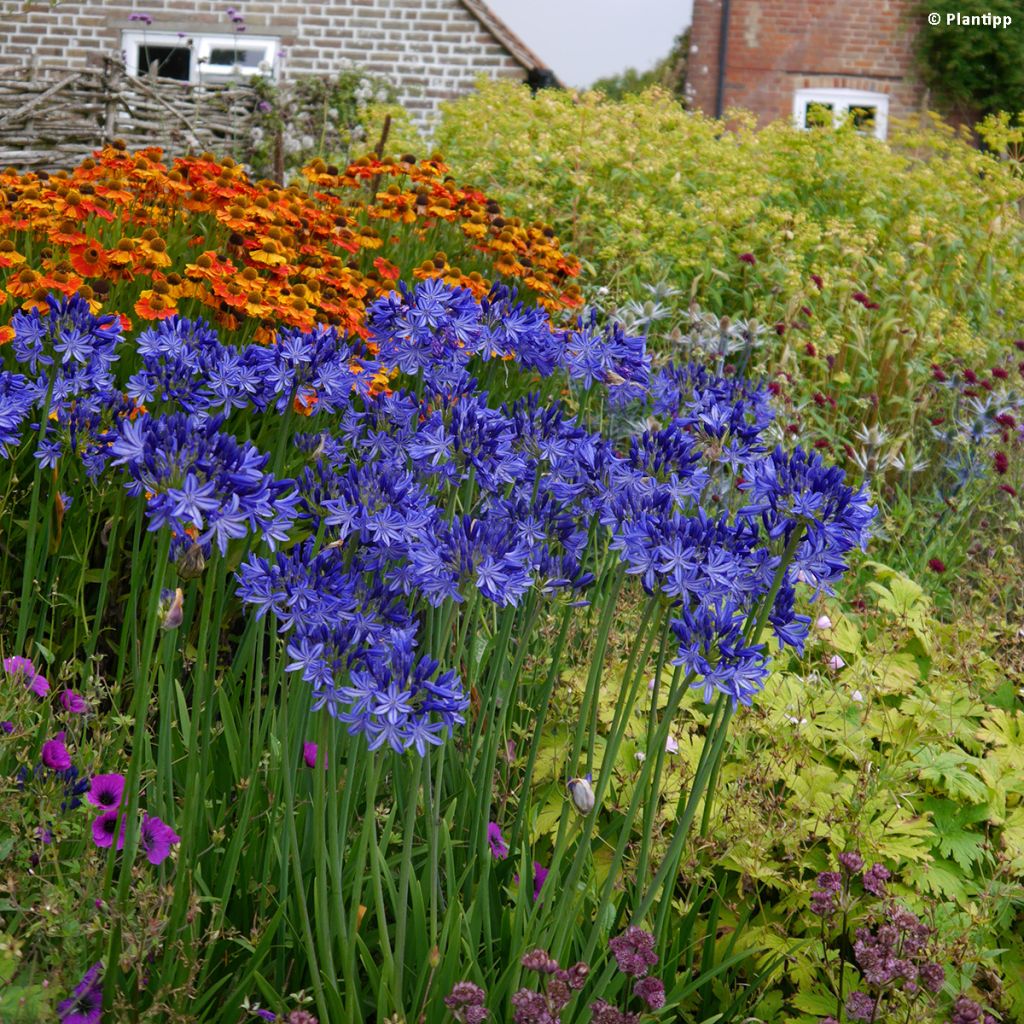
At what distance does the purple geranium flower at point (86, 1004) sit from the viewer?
5.28ft

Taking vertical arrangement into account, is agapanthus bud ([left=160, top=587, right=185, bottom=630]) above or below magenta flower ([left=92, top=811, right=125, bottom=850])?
above

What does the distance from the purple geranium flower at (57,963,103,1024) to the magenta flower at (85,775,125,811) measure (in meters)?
0.36

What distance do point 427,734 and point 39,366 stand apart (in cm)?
195

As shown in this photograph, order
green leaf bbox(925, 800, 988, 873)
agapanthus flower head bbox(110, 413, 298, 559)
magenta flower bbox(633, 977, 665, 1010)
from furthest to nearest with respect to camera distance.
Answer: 1. green leaf bbox(925, 800, 988, 873)
2. magenta flower bbox(633, 977, 665, 1010)
3. agapanthus flower head bbox(110, 413, 298, 559)

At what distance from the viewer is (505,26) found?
13594mm

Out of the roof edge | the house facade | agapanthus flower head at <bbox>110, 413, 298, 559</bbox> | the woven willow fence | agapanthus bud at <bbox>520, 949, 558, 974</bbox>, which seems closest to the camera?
agapanthus flower head at <bbox>110, 413, 298, 559</bbox>

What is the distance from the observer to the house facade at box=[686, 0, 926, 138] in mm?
17062

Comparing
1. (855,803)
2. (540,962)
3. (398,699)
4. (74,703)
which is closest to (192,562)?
(398,699)

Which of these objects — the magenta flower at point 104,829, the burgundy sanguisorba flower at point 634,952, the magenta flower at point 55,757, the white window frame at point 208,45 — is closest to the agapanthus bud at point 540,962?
the burgundy sanguisorba flower at point 634,952

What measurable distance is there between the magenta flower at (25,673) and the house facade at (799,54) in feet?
54.5

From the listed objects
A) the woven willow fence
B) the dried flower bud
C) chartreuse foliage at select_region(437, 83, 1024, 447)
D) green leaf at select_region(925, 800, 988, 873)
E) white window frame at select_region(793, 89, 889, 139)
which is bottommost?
green leaf at select_region(925, 800, 988, 873)

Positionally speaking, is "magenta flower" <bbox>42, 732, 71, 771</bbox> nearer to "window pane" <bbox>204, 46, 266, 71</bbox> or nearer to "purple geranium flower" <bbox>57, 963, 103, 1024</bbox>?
"purple geranium flower" <bbox>57, 963, 103, 1024</bbox>

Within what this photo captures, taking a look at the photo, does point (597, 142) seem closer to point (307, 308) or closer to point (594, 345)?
point (307, 308)

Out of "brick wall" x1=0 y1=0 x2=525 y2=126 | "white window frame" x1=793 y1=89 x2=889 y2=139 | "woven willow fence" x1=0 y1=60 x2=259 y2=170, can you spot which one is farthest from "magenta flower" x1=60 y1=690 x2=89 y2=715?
"white window frame" x1=793 y1=89 x2=889 y2=139
